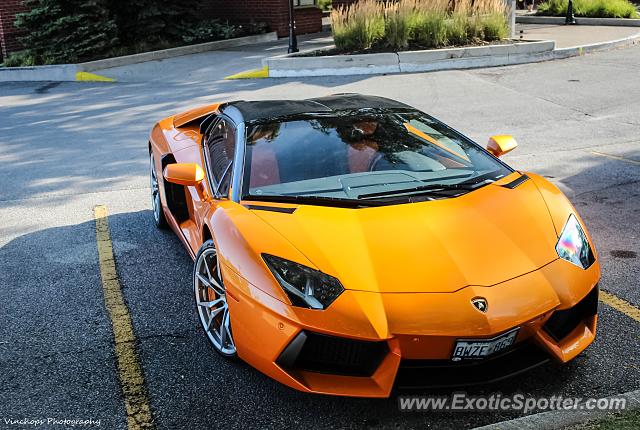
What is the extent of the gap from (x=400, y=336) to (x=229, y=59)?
14.0 m

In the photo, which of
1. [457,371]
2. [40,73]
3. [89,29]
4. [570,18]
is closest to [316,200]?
[457,371]

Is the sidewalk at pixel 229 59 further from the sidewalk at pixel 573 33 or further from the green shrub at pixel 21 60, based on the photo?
the green shrub at pixel 21 60

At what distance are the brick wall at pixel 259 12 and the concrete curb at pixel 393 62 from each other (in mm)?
5307

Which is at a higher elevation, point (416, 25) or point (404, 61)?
point (416, 25)

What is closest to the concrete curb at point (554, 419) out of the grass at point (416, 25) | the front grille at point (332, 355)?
the front grille at point (332, 355)

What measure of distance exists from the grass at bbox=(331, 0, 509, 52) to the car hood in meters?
11.6

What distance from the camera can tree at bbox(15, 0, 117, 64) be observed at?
52.3ft

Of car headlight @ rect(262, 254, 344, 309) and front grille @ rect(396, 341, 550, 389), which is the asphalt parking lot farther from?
car headlight @ rect(262, 254, 344, 309)

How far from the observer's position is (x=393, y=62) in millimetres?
14016

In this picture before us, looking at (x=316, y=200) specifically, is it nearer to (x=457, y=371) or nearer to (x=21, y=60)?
(x=457, y=371)

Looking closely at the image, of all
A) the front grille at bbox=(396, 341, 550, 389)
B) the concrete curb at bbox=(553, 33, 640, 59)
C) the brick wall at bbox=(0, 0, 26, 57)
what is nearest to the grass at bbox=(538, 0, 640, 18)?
the concrete curb at bbox=(553, 33, 640, 59)

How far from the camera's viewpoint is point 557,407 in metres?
3.14

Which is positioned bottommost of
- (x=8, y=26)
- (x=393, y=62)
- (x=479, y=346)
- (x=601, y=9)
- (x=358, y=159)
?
(x=479, y=346)

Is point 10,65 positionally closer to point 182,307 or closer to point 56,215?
point 56,215
